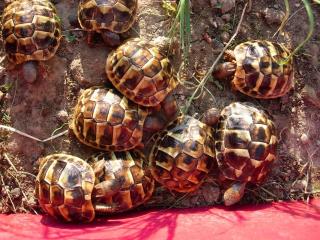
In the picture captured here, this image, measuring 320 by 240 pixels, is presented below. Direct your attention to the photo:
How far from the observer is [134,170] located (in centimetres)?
306

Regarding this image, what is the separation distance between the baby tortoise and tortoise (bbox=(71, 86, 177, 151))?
387 millimetres

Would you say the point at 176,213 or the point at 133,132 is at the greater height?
the point at 133,132

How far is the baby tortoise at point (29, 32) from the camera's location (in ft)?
10.4

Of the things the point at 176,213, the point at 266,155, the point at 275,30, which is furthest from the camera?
the point at 275,30

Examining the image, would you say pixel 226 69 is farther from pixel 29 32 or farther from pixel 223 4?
pixel 29 32

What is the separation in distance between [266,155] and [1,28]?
1926 mm

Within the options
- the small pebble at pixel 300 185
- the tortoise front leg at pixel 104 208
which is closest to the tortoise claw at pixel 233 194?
the small pebble at pixel 300 185

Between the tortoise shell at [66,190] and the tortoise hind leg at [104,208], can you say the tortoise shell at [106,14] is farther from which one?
the tortoise hind leg at [104,208]

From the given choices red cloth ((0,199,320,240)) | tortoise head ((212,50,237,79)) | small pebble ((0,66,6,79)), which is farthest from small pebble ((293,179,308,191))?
small pebble ((0,66,6,79))

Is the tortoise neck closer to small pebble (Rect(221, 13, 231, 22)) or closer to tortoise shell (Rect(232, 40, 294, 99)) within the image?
tortoise shell (Rect(232, 40, 294, 99))

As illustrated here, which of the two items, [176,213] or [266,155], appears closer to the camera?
[176,213]

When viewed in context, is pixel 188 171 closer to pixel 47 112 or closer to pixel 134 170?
pixel 134 170

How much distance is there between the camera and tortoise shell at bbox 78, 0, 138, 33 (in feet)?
10.5

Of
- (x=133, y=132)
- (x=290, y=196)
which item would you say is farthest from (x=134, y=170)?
(x=290, y=196)
